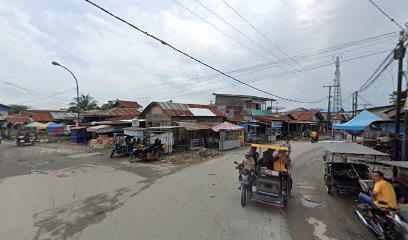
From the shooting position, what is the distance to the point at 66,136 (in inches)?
1297

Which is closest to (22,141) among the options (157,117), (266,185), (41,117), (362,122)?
(157,117)

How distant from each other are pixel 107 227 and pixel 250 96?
3391 centimetres

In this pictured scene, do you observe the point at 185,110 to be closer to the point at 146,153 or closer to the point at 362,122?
the point at 146,153

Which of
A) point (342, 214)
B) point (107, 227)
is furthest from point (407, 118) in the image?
point (107, 227)

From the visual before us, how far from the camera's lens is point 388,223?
4.52m

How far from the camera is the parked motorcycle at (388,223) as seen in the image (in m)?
4.02

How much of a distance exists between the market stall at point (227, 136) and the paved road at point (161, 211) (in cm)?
972

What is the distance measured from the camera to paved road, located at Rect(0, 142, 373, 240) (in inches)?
197

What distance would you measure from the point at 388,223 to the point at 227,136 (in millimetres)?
16682

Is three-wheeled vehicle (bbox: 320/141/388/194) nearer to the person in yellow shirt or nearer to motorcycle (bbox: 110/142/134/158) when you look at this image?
the person in yellow shirt

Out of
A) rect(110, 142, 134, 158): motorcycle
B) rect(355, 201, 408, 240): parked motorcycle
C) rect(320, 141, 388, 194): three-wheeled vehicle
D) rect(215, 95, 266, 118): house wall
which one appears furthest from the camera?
rect(215, 95, 266, 118): house wall

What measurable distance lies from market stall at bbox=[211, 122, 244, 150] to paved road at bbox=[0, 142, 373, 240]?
9721 mm

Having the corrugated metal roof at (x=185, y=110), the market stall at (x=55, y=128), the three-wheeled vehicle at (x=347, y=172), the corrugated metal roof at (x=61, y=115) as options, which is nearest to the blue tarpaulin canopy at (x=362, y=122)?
the three-wheeled vehicle at (x=347, y=172)

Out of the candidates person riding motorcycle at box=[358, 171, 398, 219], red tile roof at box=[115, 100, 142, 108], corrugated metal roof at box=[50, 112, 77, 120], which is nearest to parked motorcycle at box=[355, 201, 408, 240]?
person riding motorcycle at box=[358, 171, 398, 219]
